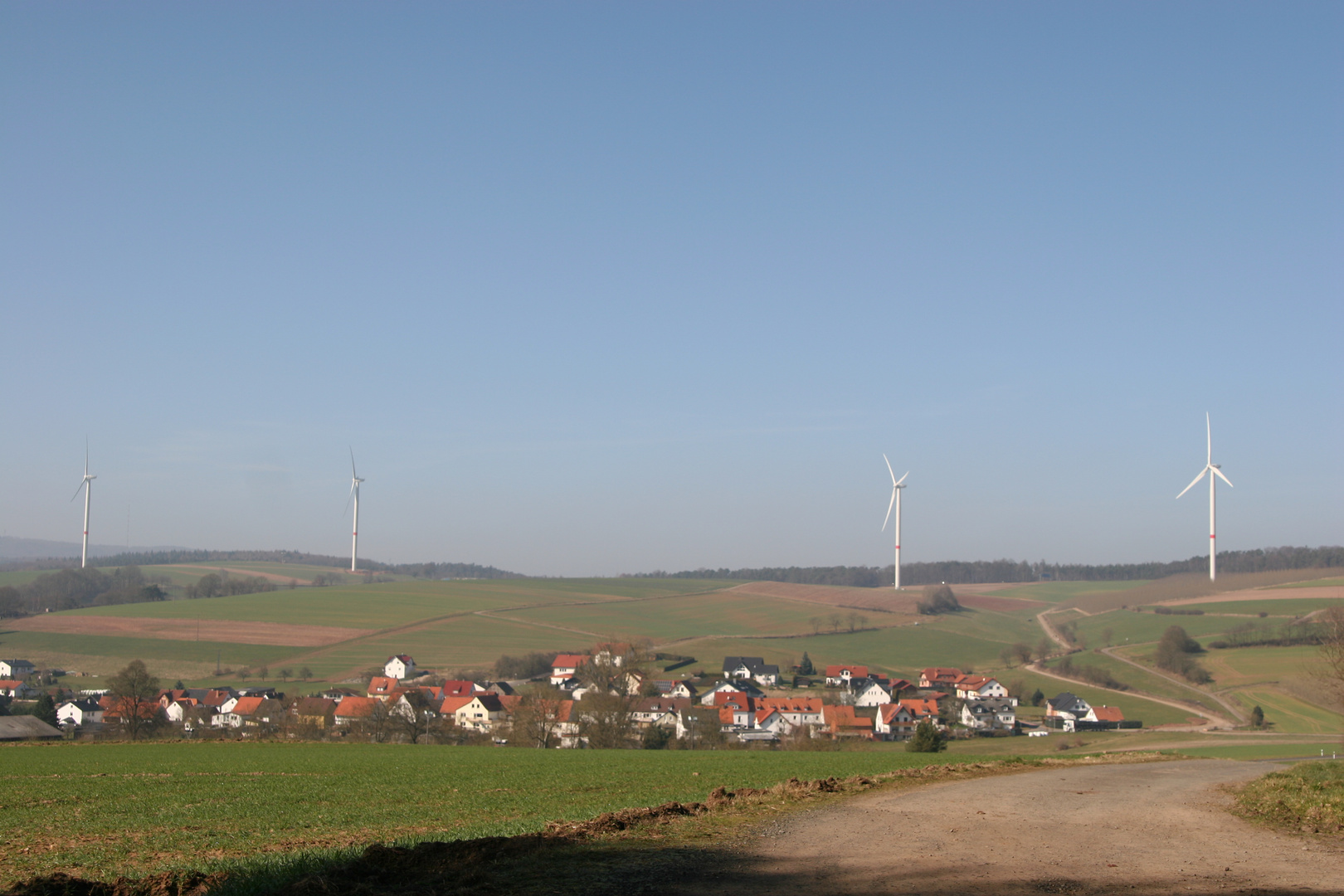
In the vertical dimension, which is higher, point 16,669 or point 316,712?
point 316,712

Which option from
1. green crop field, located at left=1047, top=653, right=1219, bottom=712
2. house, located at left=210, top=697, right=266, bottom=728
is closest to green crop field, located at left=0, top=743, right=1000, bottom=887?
house, located at left=210, top=697, right=266, bottom=728

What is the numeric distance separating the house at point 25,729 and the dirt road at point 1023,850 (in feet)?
160

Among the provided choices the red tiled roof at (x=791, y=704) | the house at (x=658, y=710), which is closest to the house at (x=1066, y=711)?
the red tiled roof at (x=791, y=704)

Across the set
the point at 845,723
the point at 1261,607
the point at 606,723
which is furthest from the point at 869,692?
the point at 606,723

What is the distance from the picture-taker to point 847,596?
133125mm

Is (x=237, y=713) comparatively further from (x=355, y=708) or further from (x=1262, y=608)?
(x=1262, y=608)

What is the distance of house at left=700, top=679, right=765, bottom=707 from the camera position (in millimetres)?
84312

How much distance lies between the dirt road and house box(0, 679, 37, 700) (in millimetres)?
76557

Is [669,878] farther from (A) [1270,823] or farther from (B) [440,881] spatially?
(A) [1270,823]

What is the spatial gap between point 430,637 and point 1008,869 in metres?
103

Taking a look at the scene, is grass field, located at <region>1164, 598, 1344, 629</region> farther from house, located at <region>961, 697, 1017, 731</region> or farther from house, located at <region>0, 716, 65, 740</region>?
house, located at <region>0, 716, 65, 740</region>

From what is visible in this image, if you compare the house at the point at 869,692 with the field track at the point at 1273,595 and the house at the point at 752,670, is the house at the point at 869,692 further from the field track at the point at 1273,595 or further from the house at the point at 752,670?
the field track at the point at 1273,595

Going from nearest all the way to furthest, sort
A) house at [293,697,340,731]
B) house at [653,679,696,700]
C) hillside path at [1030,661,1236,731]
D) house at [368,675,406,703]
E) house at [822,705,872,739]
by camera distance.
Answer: house at [293,697,340,731], hillside path at [1030,661,1236,731], house at [822,705,872,739], house at [368,675,406,703], house at [653,679,696,700]

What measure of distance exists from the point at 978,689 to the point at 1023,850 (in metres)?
80.5
